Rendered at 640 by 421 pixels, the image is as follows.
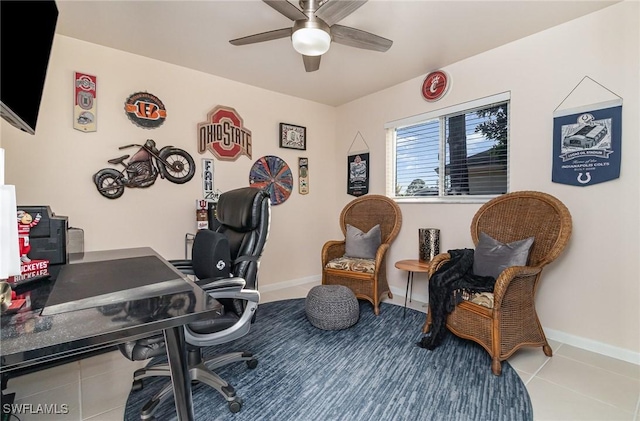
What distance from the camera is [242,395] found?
176 cm

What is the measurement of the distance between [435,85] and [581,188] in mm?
1669

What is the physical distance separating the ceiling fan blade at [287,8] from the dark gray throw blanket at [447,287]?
204cm

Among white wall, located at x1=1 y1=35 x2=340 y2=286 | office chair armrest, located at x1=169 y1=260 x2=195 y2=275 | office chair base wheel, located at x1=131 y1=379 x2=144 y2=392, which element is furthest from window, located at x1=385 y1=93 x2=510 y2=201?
office chair base wheel, located at x1=131 y1=379 x2=144 y2=392

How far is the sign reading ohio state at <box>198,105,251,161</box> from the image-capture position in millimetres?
3227

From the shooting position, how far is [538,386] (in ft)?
6.00

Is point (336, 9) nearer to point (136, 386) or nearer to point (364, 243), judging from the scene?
point (364, 243)

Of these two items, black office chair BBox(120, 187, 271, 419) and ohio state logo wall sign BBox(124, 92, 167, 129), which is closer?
black office chair BBox(120, 187, 271, 419)

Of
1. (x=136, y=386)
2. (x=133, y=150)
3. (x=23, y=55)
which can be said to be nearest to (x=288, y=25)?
(x=23, y=55)

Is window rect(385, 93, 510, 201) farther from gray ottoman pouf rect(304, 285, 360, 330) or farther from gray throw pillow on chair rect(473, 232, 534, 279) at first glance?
gray ottoman pouf rect(304, 285, 360, 330)

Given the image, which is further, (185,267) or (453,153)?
(453,153)

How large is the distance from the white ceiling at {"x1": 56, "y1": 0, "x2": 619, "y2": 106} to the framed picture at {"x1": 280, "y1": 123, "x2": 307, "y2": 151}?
0.72 meters

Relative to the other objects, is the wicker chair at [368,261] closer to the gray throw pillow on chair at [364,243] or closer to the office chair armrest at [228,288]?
the gray throw pillow on chair at [364,243]

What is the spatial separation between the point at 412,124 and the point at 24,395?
3.93 metres

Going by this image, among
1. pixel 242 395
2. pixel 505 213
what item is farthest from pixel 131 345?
pixel 505 213
